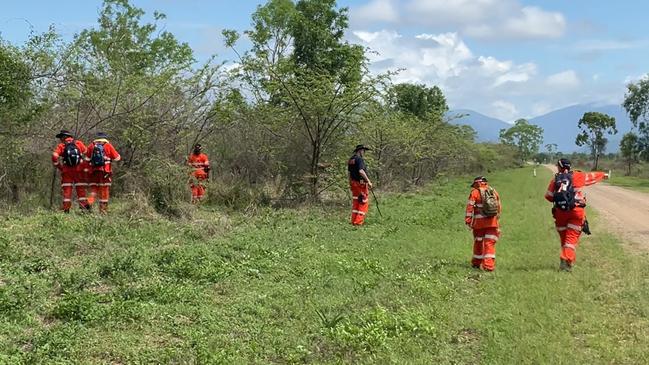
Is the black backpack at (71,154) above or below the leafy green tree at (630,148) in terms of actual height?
below

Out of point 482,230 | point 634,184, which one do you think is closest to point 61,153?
point 482,230

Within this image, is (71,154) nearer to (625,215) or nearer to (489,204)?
(489,204)

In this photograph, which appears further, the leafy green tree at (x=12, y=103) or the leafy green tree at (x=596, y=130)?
the leafy green tree at (x=596, y=130)

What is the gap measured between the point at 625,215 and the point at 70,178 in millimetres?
16360

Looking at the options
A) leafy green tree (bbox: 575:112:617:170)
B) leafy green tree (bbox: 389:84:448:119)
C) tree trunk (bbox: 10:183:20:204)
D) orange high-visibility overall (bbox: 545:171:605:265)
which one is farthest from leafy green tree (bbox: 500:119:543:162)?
tree trunk (bbox: 10:183:20:204)

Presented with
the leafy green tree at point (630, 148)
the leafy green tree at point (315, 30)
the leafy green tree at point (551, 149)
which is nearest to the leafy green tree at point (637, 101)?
the leafy green tree at point (630, 148)

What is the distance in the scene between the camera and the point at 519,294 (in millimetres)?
7645

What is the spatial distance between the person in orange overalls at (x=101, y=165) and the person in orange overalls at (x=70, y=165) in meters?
0.19

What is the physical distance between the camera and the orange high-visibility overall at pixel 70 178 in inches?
476

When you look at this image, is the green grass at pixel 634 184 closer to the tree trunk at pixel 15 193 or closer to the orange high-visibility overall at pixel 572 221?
the orange high-visibility overall at pixel 572 221

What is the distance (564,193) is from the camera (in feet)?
30.3

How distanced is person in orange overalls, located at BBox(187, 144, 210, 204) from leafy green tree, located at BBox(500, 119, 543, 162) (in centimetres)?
9024

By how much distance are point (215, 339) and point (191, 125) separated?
11531 mm

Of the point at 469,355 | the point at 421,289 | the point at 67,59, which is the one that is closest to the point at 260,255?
the point at 421,289
